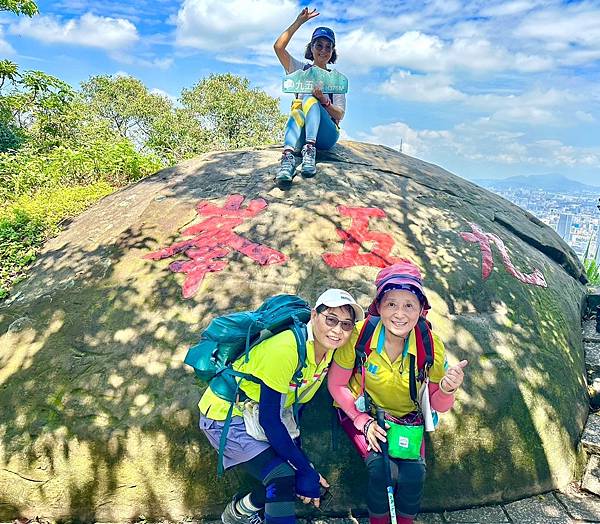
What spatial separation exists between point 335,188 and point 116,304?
2564mm

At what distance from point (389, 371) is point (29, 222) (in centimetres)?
485

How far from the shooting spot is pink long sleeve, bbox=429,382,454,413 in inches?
120

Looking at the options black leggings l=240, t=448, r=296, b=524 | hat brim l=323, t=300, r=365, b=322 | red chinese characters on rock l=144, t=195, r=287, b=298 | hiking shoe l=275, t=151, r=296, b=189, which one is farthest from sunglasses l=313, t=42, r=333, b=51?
black leggings l=240, t=448, r=296, b=524

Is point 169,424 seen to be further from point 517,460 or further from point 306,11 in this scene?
point 306,11

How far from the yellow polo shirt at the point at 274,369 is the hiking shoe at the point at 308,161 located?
290cm

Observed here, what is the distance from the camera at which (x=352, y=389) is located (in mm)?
3346

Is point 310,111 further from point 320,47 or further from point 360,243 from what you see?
point 360,243

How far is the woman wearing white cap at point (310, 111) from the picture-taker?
5.60 meters

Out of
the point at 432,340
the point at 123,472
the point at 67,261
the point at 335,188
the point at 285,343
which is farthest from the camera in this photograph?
the point at 335,188

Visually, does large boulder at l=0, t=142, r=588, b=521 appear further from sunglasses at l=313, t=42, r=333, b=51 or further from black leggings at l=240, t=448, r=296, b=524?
sunglasses at l=313, t=42, r=333, b=51

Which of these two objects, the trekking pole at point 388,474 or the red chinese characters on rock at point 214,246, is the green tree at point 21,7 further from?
the trekking pole at point 388,474

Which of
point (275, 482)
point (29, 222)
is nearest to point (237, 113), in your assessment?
point (29, 222)

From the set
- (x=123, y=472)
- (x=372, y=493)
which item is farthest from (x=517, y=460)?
(x=123, y=472)

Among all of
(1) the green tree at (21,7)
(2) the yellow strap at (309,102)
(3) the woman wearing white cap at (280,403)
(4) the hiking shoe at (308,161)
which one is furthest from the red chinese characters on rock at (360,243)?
(1) the green tree at (21,7)
